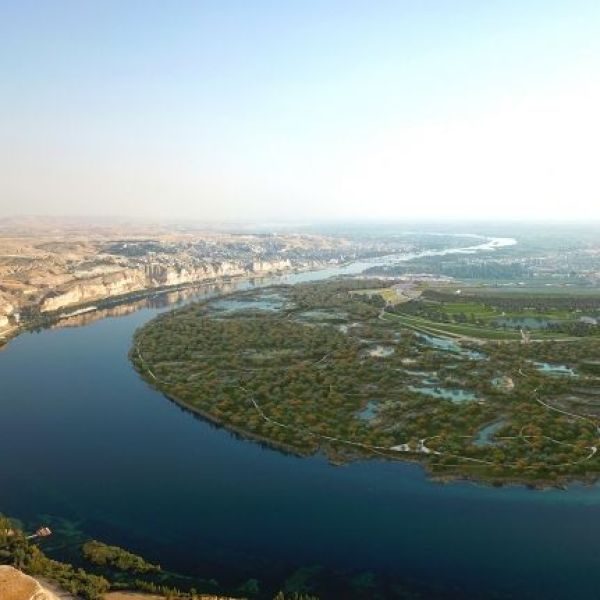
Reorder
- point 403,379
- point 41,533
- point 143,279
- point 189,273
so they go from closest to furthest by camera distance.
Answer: point 41,533, point 403,379, point 143,279, point 189,273

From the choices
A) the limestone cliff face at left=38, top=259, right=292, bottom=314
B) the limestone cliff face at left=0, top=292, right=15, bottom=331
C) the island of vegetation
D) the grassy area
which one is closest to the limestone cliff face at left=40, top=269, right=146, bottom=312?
the limestone cliff face at left=38, top=259, right=292, bottom=314

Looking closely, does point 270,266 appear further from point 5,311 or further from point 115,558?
point 115,558

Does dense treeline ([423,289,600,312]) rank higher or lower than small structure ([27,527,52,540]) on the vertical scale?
higher

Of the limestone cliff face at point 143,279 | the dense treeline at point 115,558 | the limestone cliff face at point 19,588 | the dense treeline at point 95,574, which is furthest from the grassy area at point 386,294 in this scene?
the limestone cliff face at point 19,588

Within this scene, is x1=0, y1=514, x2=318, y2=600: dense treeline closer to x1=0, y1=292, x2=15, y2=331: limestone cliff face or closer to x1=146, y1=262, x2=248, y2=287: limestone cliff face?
x1=0, y1=292, x2=15, y2=331: limestone cliff face

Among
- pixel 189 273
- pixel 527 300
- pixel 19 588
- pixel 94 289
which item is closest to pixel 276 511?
pixel 19 588
